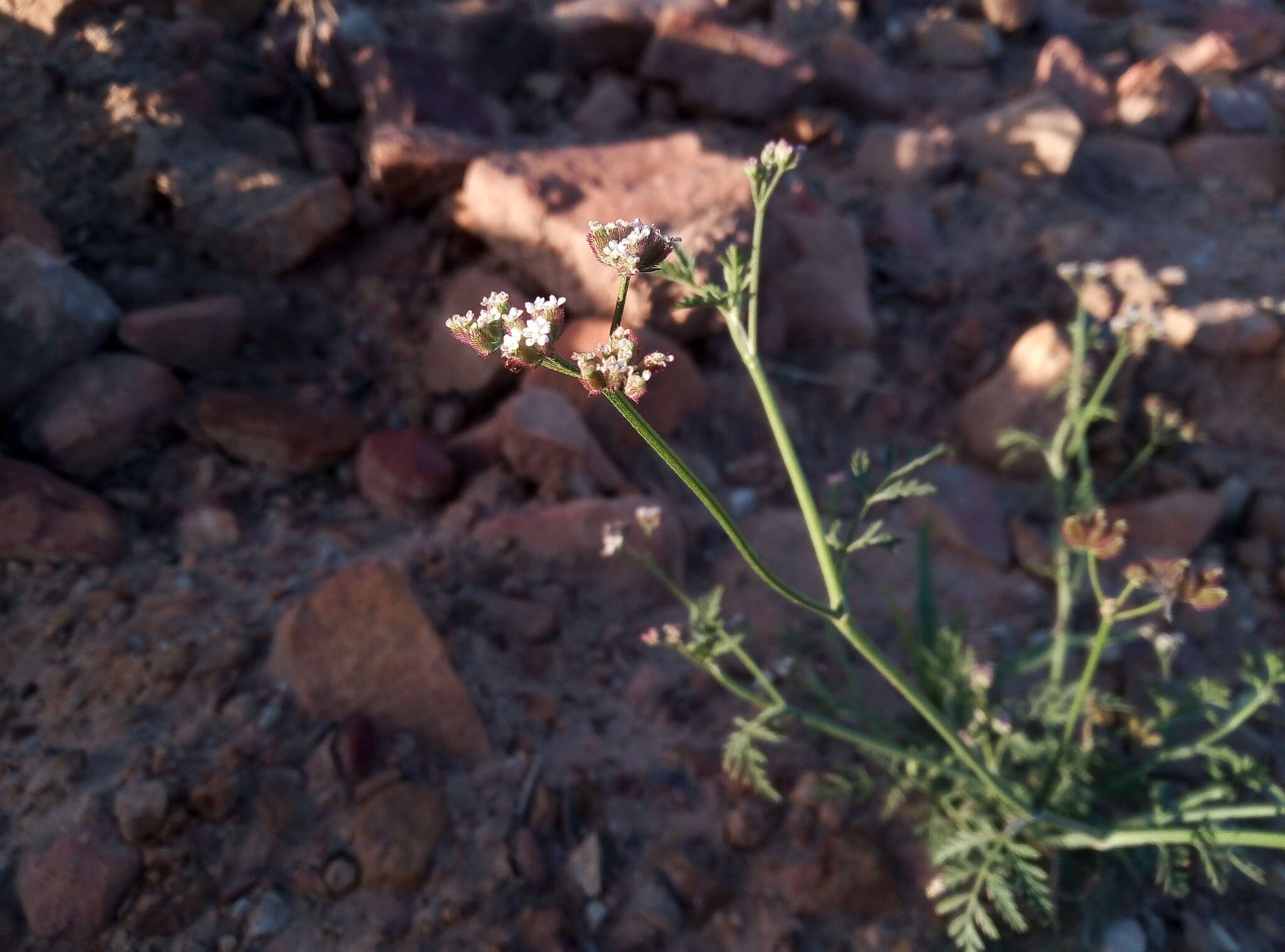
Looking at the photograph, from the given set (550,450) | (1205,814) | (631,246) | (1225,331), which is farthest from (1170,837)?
(1225,331)

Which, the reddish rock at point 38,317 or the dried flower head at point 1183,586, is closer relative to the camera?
the dried flower head at point 1183,586

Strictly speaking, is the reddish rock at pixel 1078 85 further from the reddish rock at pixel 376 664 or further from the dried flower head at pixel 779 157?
the reddish rock at pixel 376 664

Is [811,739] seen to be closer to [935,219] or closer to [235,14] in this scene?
[935,219]

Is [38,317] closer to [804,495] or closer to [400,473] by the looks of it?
[400,473]

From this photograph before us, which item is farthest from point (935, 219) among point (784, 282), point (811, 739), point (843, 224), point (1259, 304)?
point (811, 739)

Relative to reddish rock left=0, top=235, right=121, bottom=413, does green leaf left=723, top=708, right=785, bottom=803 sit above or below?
below

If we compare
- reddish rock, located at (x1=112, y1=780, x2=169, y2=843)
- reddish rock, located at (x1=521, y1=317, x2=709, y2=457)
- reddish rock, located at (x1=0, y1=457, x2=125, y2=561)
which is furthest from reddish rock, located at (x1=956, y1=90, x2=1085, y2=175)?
reddish rock, located at (x1=112, y1=780, x2=169, y2=843)

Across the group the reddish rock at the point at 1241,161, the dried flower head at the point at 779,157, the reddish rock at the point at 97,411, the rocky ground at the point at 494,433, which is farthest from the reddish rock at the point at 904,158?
the reddish rock at the point at 97,411

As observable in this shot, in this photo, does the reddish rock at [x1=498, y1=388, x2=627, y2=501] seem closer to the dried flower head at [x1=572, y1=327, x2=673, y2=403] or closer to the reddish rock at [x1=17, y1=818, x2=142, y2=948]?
the reddish rock at [x1=17, y1=818, x2=142, y2=948]
